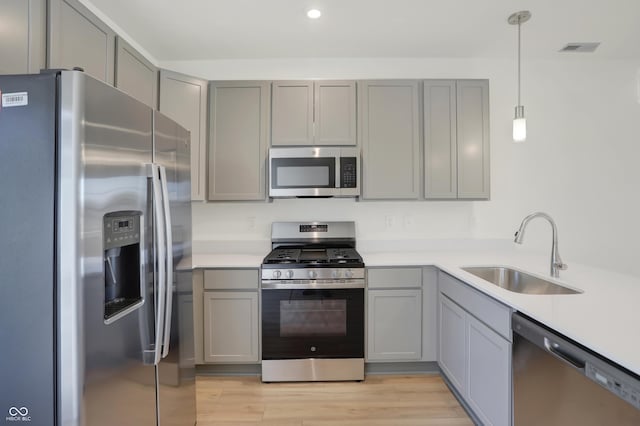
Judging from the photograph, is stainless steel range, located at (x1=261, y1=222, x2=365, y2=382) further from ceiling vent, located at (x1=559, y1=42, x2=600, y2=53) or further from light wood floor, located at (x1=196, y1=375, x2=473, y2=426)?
ceiling vent, located at (x1=559, y1=42, x2=600, y2=53)

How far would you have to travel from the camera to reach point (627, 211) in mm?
3092

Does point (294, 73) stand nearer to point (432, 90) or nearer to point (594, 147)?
point (432, 90)

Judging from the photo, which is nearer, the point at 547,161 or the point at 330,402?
the point at 330,402

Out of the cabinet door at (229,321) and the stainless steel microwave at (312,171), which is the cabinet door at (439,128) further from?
the cabinet door at (229,321)

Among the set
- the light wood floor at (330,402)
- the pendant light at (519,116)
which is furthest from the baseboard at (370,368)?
the pendant light at (519,116)

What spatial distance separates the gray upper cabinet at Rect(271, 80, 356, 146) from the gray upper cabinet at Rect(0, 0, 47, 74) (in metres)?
1.59

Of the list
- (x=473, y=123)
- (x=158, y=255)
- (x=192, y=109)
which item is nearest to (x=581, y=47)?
(x=473, y=123)

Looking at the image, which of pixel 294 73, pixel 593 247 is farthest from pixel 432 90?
pixel 593 247

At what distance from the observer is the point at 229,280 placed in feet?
8.29

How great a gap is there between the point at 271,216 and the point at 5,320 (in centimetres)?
215

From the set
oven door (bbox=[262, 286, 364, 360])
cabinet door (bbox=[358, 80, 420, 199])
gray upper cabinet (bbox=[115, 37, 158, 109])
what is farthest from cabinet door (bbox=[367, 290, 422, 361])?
gray upper cabinet (bbox=[115, 37, 158, 109])

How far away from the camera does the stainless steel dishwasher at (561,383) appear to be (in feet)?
3.64

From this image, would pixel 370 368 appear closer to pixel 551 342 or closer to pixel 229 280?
Answer: pixel 229 280

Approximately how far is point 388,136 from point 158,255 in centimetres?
207
